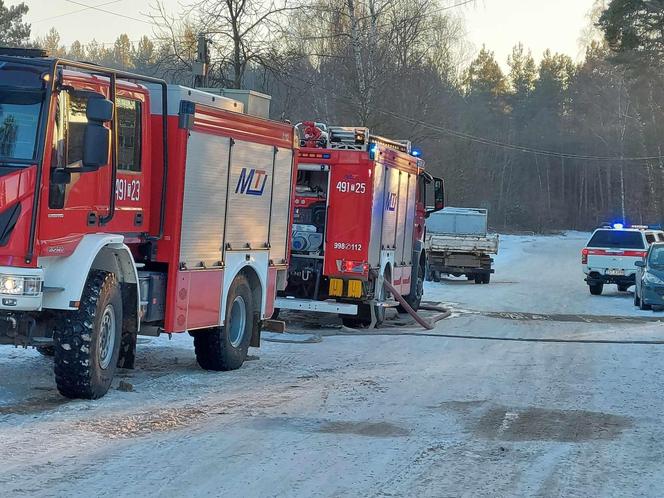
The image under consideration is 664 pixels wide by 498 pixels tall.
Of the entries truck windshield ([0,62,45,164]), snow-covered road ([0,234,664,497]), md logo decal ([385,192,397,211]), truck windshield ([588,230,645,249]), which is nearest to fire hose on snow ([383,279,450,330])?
md logo decal ([385,192,397,211])

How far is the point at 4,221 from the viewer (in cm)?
773

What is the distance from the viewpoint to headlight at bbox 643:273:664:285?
70.2ft

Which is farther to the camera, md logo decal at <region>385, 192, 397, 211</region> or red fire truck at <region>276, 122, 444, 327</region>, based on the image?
md logo decal at <region>385, 192, 397, 211</region>

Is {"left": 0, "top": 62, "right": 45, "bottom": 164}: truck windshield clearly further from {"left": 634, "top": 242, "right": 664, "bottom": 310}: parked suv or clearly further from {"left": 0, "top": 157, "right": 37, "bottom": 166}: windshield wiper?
{"left": 634, "top": 242, "right": 664, "bottom": 310}: parked suv

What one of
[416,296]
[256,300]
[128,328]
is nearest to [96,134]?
[128,328]

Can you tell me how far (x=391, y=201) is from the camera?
56.3 feet

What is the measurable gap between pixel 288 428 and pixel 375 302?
858 cm

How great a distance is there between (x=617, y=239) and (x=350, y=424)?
21.0 m

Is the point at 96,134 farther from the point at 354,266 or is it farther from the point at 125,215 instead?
the point at 354,266

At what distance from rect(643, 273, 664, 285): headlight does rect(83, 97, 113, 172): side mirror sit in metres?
16.0

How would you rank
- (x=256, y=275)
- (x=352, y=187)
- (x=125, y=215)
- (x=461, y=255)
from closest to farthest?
(x=125, y=215) → (x=256, y=275) → (x=352, y=187) → (x=461, y=255)

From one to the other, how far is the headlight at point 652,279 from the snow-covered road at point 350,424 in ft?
25.7

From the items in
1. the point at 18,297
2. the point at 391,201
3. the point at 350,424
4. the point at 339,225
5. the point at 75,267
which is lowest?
the point at 350,424

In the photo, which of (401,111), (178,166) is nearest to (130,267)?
(178,166)
